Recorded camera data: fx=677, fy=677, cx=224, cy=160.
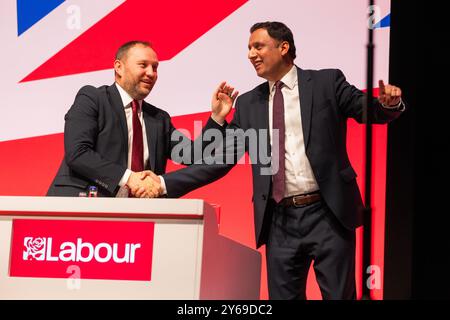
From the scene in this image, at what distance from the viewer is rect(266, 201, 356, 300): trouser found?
2724 millimetres

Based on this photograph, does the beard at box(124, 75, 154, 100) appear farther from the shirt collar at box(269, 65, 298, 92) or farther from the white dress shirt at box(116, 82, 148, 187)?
the shirt collar at box(269, 65, 298, 92)

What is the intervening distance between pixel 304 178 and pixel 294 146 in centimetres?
15

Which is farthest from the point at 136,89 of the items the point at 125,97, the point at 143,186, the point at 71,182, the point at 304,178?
the point at 304,178

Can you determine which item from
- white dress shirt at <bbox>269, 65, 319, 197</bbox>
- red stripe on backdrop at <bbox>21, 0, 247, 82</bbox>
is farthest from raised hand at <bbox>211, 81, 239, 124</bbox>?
red stripe on backdrop at <bbox>21, 0, 247, 82</bbox>

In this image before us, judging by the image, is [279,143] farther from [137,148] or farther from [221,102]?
[137,148]

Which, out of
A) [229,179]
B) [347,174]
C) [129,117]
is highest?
[129,117]

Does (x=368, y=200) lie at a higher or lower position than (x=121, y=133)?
lower

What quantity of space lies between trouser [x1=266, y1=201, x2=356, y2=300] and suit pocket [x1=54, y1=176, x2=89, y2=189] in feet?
2.70

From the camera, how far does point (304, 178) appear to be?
2.82 metres

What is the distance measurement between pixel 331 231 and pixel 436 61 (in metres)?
1.22

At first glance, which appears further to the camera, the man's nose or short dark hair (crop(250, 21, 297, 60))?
the man's nose

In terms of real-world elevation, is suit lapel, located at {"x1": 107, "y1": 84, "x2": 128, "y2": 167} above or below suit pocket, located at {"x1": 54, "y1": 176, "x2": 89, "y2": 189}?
above

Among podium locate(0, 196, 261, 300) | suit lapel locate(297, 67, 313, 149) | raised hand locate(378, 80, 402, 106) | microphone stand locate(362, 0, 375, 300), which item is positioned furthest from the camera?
suit lapel locate(297, 67, 313, 149)

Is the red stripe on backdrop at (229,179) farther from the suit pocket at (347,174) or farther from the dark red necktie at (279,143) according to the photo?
the dark red necktie at (279,143)
